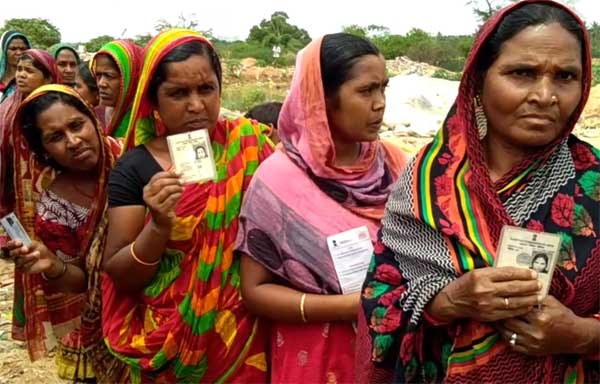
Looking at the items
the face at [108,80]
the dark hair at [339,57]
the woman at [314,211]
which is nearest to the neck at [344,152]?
the woman at [314,211]

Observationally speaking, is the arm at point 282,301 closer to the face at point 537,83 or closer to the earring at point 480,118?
the earring at point 480,118

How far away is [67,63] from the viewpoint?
8.19 meters

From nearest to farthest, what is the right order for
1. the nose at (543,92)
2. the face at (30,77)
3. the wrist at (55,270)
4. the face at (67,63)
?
the nose at (543,92)
the wrist at (55,270)
the face at (30,77)
the face at (67,63)

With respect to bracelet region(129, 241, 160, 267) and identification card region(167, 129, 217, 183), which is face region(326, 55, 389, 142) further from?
bracelet region(129, 241, 160, 267)

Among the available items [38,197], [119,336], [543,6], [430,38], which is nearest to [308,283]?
[119,336]

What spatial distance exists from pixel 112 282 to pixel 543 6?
187 cm

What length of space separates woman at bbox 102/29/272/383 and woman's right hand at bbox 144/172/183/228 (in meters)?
0.13

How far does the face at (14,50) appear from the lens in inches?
294

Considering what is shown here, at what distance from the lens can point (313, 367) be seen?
239 centimetres

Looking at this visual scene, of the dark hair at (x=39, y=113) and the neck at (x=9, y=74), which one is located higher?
the dark hair at (x=39, y=113)

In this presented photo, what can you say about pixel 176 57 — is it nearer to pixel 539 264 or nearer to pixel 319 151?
pixel 319 151

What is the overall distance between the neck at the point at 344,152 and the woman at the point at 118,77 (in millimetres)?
1834

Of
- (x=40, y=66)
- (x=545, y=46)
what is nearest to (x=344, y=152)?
(x=545, y=46)

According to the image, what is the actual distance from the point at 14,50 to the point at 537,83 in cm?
715
